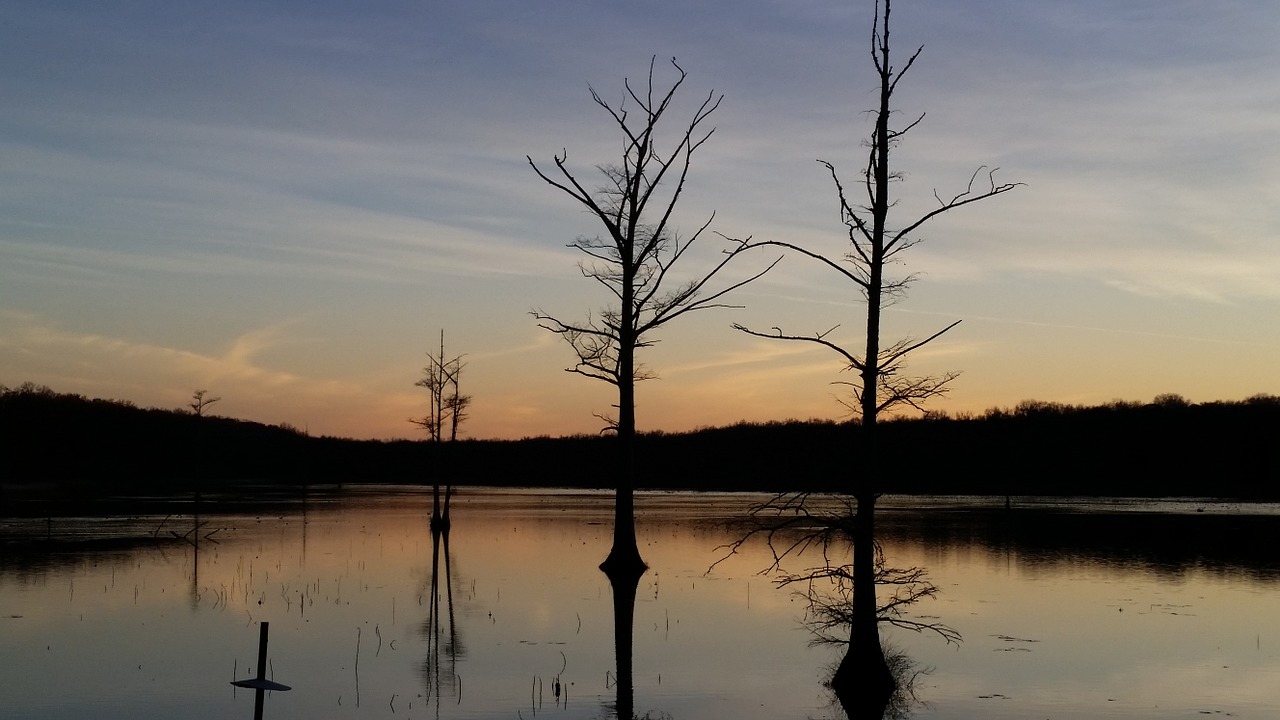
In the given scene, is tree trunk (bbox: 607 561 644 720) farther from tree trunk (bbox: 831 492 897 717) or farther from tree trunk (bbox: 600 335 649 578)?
tree trunk (bbox: 831 492 897 717)

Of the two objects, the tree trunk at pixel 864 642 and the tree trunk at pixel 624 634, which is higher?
the tree trunk at pixel 864 642

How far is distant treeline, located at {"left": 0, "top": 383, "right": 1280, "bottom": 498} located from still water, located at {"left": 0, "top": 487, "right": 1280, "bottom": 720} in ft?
246

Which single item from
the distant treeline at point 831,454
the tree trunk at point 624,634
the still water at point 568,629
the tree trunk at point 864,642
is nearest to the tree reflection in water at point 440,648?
the still water at point 568,629

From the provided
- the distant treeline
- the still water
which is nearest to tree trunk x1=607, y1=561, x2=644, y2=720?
the still water

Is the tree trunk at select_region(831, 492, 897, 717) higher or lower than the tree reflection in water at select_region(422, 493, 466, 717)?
higher

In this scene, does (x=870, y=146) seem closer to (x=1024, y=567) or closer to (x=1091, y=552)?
(x=1024, y=567)

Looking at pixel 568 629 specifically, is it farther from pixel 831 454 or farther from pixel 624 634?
pixel 831 454

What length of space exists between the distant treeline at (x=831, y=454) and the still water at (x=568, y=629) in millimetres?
75020

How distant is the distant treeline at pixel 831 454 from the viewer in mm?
128875

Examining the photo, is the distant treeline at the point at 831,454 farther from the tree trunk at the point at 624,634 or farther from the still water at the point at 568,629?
the tree trunk at the point at 624,634

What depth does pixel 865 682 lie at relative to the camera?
16953mm

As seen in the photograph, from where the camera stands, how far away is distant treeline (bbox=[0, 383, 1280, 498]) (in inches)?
5074

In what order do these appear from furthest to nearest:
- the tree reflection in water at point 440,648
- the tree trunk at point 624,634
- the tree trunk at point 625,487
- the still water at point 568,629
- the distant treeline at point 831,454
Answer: the distant treeline at point 831,454 → the tree trunk at point 625,487 → the tree reflection in water at point 440,648 → the still water at point 568,629 → the tree trunk at point 624,634

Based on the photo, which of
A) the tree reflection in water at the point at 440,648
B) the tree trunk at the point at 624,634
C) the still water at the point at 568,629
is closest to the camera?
the tree trunk at the point at 624,634
